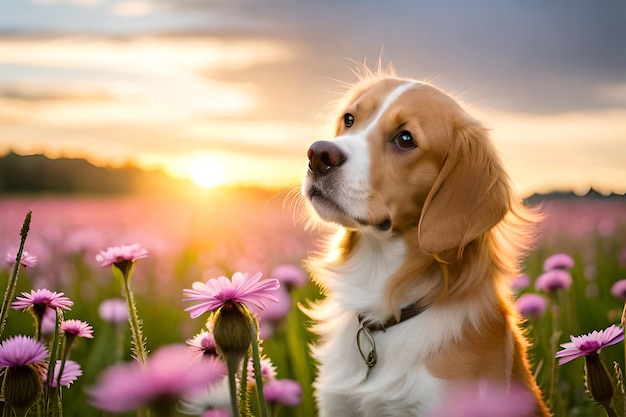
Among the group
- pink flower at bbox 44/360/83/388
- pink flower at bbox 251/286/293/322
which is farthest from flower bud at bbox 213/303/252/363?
pink flower at bbox 251/286/293/322

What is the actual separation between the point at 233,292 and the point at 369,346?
102 centimetres

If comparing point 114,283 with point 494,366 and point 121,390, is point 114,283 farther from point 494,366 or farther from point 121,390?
point 121,390

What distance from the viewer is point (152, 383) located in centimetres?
77

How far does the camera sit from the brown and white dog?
204 cm

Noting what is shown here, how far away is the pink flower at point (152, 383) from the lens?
74cm

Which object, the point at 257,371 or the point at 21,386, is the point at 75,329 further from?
the point at 257,371

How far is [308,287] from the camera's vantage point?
3725 mm

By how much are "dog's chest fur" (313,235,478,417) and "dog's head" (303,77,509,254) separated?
17cm

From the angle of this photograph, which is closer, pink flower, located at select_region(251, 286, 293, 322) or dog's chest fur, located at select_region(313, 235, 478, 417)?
dog's chest fur, located at select_region(313, 235, 478, 417)

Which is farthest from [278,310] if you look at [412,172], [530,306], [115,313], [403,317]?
[530,306]

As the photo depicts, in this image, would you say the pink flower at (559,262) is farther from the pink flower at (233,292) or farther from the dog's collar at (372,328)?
the pink flower at (233,292)

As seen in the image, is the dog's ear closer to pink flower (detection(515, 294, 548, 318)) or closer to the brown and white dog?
the brown and white dog

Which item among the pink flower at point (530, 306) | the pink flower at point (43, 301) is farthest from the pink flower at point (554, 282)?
the pink flower at point (43, 301)

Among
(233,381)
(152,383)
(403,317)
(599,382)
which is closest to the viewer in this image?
(152,383)
